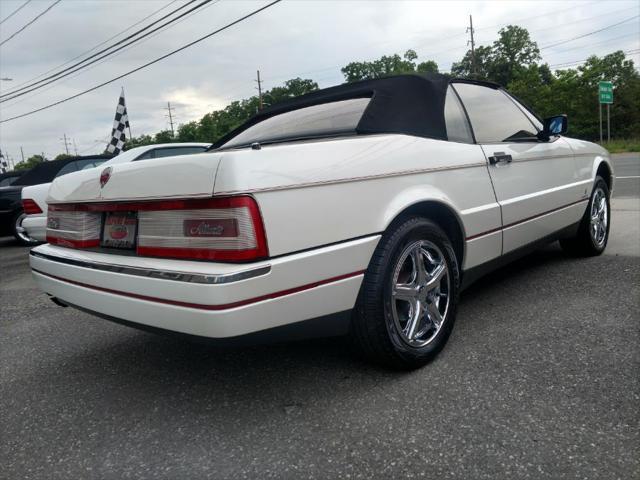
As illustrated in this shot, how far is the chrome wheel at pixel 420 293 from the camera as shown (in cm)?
230

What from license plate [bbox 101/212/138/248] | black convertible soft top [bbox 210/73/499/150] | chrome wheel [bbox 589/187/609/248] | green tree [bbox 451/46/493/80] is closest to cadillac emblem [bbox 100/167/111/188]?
license plate [bbox 101/212/138/248]

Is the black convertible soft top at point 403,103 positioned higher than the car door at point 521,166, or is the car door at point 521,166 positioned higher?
the black convertible soft top at point 403,103

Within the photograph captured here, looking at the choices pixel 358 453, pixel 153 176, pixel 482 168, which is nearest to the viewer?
pixel 358 453

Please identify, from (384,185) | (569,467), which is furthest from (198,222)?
(569,467)

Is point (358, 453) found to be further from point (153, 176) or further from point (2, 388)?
point (2, 388)

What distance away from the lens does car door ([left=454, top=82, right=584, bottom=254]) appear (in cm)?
300

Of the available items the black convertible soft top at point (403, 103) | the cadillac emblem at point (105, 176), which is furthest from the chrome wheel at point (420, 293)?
the cadillac emblem at point (105, 176)

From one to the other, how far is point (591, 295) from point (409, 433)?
208cm

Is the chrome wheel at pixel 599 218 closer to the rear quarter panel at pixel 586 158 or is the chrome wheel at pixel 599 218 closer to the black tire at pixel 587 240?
the black tire at pixel 587 240

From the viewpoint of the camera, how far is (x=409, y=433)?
1.85 meters

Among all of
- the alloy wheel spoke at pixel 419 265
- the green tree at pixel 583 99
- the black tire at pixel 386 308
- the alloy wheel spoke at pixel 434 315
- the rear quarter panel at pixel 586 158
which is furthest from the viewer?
the green tree at pixel 583 99

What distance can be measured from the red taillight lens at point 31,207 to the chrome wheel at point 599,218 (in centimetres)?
672

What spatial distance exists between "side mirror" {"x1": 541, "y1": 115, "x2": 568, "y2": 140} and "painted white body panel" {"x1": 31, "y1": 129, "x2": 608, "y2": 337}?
3.67 feet

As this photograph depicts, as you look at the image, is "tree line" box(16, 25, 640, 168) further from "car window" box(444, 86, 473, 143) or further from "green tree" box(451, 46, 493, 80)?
"car window" box(444, 86, 473, 143)
